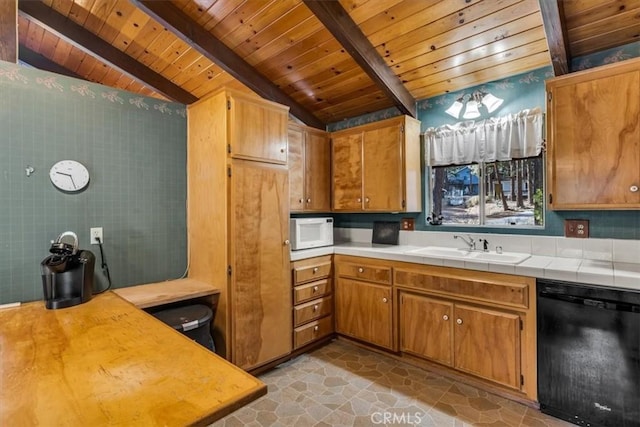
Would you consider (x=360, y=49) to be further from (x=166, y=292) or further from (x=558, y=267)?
(x=166, y=292)

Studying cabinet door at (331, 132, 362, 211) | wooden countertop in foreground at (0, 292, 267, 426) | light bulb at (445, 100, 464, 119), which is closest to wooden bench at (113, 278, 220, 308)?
wooden countertop in foreground at (0, 292, 267, 426)

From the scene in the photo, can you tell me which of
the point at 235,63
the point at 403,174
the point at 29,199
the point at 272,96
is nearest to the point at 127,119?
the point at 29,199

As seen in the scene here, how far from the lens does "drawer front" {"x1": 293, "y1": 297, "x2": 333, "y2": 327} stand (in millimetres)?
2764

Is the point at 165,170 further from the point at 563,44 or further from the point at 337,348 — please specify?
the point at 563,44

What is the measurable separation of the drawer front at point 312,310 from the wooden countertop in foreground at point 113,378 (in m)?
1.51

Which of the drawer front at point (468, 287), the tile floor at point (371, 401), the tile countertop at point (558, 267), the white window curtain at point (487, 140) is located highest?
the white window curtain at point (487, 140)

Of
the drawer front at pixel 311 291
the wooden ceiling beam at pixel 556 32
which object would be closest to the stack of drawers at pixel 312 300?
the drawer front at pixel 311 291

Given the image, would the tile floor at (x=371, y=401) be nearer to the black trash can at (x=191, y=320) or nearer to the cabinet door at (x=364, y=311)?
the cabinet door at (x=364, y=311)

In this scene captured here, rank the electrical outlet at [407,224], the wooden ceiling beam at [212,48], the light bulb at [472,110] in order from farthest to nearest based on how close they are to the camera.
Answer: the electrical outlet at [407,224] < the light bulb at [472,110] < the wooden ceiling beam at [212,48]

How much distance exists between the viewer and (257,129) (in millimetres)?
2436

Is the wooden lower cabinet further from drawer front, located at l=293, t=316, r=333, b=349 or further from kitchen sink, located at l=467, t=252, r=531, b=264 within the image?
drawer front, located at l=293, t=316, r=333, b=349

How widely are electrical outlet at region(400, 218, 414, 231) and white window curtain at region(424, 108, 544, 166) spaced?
59 cm

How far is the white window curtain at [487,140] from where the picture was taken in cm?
250

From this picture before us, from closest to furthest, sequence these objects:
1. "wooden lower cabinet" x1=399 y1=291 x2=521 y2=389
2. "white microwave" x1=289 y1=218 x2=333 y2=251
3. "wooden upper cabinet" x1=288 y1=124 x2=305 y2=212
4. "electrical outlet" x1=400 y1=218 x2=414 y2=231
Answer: "wooden lower cabinet" x1=399 y1=291 x2=521 y2=389, "white microwave" x1=289 y1=218 x2=333 y2=251, "wooden upper cabinet" x1=288 y1=124 x2=305 y2=212, "electrical outlet" x1=400 y1=218 x2=414 y2=231
